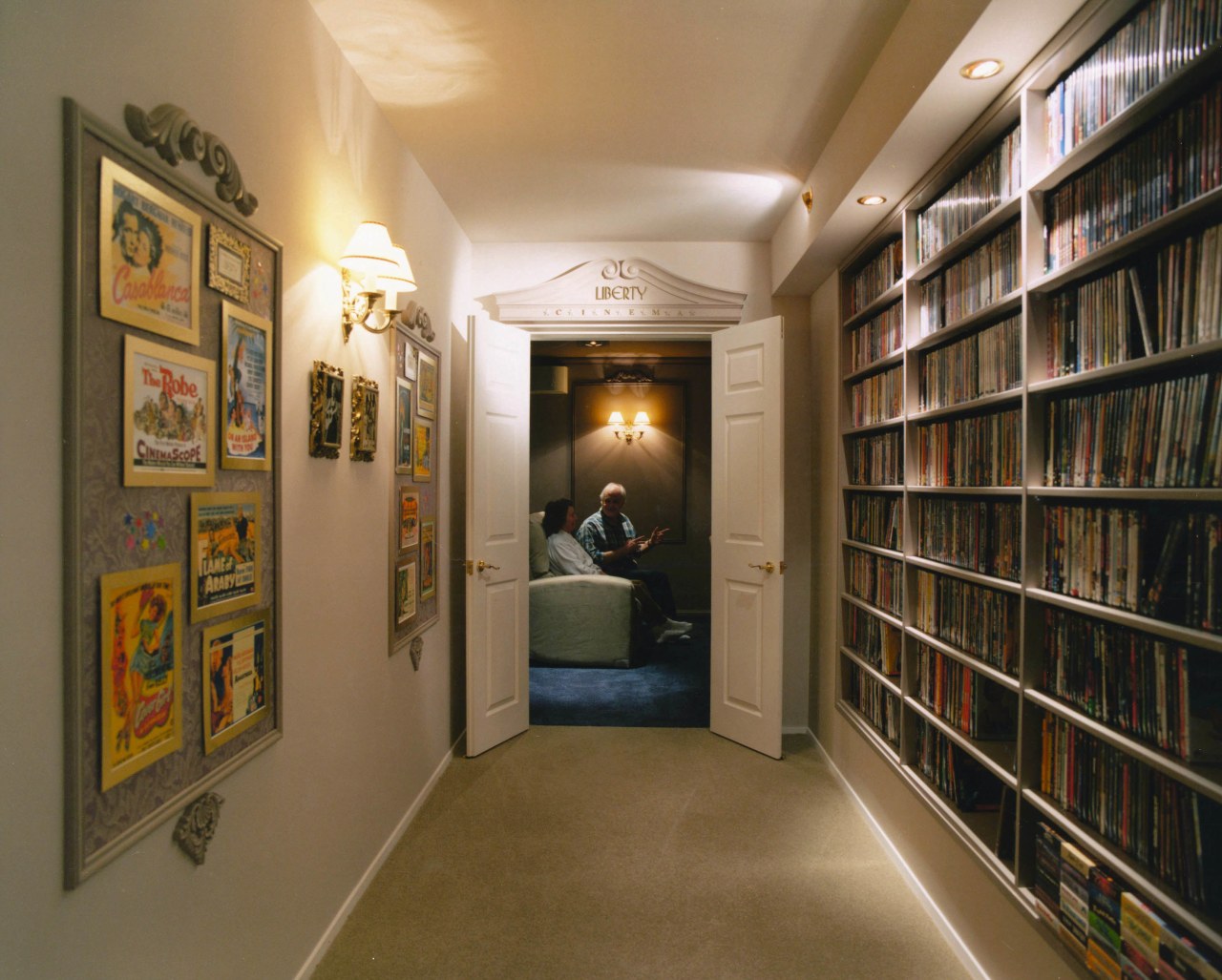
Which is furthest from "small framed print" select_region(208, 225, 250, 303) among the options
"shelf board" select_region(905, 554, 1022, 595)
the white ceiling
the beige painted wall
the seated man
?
the seated man

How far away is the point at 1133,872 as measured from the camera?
4.34 ft

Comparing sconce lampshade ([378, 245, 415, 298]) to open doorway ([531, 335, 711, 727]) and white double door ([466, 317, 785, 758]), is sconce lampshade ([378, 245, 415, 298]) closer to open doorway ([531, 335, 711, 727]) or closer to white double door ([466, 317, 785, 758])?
white double door ([466, 317, 785, 758])

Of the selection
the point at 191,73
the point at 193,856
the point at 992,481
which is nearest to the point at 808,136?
the point at 992,481

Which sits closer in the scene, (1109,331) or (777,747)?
(1109,331)

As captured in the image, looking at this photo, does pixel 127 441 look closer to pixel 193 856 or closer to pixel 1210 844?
pixel 193 856

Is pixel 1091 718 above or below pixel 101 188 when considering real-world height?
below

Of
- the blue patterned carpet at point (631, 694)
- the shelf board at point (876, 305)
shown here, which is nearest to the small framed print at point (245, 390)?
the shelf board at point (876, 305)

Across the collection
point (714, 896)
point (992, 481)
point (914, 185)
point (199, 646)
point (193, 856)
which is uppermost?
point (914, 185)

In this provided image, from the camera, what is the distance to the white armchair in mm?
5074

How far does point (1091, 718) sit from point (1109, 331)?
805 millimetres

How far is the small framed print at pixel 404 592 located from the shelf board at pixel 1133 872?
78.9 inches

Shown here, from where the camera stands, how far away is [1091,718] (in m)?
1.47

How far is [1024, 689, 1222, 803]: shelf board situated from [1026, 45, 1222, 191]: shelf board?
118 centimetres

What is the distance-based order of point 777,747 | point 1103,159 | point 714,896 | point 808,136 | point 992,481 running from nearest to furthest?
point 1103,159, point 992,481, point 714,896, point 808,136, point 777,747
